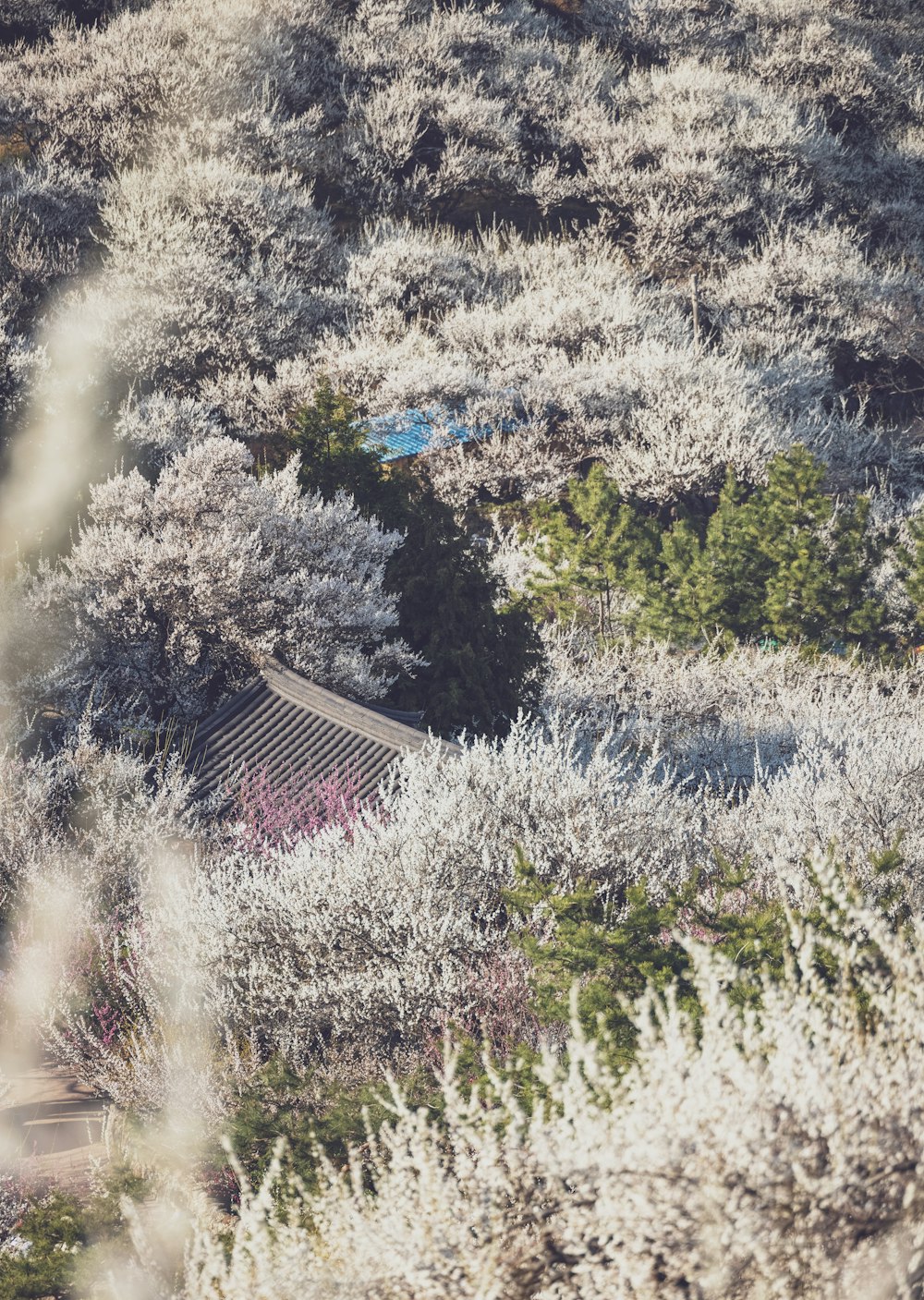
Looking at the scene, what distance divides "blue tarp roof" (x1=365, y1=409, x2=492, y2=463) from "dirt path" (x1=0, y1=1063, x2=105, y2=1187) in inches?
1076

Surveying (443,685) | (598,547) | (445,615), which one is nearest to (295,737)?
(443,685)

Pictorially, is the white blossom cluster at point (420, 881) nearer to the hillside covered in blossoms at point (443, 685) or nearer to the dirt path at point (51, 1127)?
the hillside covered in blossoms at point (443, 685)

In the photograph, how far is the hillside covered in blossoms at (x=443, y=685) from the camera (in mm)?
4367

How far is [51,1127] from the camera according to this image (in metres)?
9.74

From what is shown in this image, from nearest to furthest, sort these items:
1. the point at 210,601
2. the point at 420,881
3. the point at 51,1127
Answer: the point at 51,1127 < the point at 420,881 < the point at 210,601

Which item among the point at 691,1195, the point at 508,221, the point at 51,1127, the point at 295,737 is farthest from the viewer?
the point at 508,221

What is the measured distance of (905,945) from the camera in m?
4.90

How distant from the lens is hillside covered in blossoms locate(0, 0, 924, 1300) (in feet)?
14.3

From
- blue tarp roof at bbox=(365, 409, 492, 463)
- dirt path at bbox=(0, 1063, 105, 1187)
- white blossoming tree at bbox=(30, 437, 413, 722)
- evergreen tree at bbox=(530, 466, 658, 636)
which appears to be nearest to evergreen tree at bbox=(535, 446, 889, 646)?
evergreen tree at bbox=(530, 466, 658, 636)

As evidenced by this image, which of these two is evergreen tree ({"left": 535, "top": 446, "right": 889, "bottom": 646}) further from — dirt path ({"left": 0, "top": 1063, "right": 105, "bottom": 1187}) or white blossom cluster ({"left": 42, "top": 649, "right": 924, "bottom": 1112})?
dirt path ({"left": 0, "top": 1063, "right": 105, "bottom": 1187})

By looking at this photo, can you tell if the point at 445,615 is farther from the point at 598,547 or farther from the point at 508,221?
the point at 508,221

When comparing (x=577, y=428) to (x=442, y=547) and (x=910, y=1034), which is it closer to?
(x=442, y=547)

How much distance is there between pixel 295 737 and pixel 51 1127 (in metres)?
5.64

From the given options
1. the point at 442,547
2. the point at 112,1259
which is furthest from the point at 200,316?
the point at 112,1259
